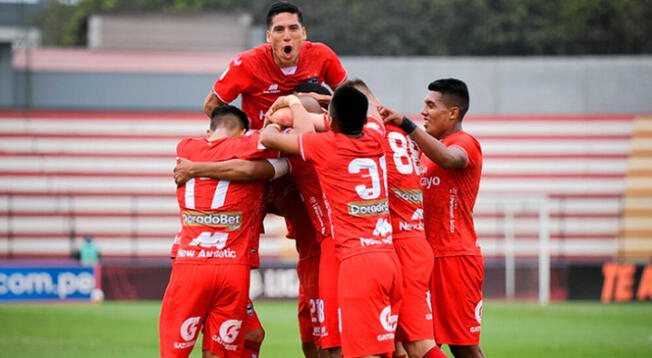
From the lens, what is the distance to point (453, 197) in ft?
30.6

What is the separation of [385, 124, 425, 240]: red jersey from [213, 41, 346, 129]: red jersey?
1.47 metres

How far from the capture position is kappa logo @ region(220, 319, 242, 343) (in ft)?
29.2

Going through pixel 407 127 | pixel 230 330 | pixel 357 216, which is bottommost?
pixel 230 330

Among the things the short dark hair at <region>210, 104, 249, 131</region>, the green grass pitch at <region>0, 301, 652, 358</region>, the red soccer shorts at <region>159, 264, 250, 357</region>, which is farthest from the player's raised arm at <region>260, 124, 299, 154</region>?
the green grass pitch at <region>0, 301, 652, 358</region>

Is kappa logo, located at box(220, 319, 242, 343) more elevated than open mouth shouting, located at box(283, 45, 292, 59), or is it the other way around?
open mouth shouting, located at box(283, 45, 292, 59)

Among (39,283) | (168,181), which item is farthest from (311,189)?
(168,181)

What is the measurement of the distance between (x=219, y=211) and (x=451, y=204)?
2.18m

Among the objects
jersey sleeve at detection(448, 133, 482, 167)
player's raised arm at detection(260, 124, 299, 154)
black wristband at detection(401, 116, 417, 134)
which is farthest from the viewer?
jersey sleeve at detection(448, 133, 482, 167)

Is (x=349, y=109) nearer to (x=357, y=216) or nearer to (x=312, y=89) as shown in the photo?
(x=357, y=216)

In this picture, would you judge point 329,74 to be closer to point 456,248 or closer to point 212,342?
point 456,248

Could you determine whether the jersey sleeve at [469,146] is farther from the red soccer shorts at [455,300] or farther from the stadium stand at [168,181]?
the stadium stand at [168,181]

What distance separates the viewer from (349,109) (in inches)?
324

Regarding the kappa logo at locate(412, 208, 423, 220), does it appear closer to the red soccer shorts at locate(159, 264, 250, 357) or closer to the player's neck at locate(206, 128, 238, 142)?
the red soccer shorts at locate(159, 264, 250, 357)

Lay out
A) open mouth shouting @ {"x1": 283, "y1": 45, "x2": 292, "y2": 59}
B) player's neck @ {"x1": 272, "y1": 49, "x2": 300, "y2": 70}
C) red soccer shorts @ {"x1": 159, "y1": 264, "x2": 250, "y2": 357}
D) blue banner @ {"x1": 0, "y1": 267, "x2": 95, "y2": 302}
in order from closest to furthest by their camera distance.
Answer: red soccer shorts @ {"x1": 159, "y1": 264, "x2": 250, "y2": 357}, open mouth shouting @ {"x1": 283, "y1": 45, "x2": 292, "y2": 59}, player's neck @ {"x1": 272, "y1": 49, "x2": 300, "y2": 70}, blue banner @ {"x1": 0, "y1": 267, "x2": 95, "y2": 302}
